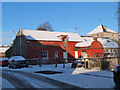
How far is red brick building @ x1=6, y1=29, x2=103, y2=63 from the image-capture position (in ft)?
85.8

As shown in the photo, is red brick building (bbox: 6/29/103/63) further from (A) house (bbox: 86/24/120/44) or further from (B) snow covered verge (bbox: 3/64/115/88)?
(A) house (bbox: 86/24/120/44)

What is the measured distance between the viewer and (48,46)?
27609 millimetres

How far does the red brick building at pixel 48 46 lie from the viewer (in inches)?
1030

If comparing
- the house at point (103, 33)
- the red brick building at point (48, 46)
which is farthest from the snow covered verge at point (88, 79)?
the house at point (103, 33)

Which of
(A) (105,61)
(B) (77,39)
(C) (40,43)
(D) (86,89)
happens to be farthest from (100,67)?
(B) (77,39)

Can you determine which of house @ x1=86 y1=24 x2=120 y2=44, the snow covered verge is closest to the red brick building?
the snow covered verge

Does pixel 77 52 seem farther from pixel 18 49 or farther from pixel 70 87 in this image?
pixel 70 87

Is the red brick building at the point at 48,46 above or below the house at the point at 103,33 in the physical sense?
below

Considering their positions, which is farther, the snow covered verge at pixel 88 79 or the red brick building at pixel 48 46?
the red brick building at pixel 48 46

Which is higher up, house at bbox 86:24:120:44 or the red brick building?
house at bbox 86:24:120:44

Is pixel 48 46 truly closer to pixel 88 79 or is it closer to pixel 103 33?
pixel 88 79

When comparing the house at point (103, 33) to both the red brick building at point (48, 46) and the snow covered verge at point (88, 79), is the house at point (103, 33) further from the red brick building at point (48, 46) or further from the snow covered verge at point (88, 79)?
the snow covered verge at point (88, 79)

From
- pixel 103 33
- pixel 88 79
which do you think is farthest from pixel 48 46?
pixel 103 33

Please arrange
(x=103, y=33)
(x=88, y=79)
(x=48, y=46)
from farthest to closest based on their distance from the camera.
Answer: (x=103, y=33), (x=48, y=46), (x=88, y=79)
